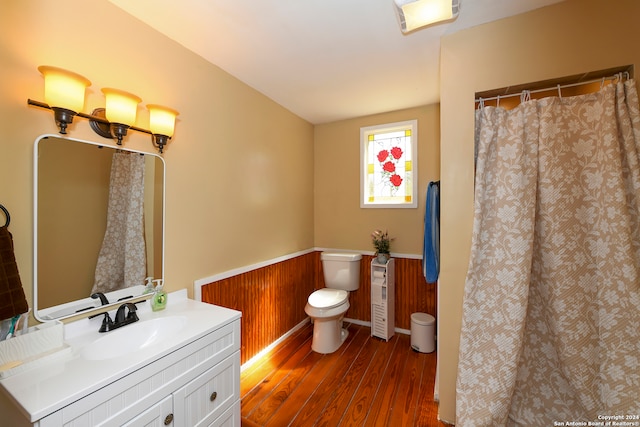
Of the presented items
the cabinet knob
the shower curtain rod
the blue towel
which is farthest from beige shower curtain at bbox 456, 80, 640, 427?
the cabinet knob

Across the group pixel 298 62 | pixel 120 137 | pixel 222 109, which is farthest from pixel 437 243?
pixel 120 137

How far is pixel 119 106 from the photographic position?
4.07 ft

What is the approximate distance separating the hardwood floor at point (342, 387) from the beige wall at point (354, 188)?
3.54ft

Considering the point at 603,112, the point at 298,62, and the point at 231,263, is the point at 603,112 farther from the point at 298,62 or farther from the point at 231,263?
the point at 231,263

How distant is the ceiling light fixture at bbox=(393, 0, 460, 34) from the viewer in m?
1.21

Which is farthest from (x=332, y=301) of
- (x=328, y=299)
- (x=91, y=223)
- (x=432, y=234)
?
(x=91, y=223)

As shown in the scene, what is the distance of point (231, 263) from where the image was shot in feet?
6.58

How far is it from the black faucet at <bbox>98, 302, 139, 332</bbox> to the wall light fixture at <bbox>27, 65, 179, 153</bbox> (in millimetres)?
874

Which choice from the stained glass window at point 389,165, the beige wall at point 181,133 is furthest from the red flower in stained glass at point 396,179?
the beige wall at point 181,133

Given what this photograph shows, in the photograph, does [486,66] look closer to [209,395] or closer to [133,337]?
[209,395]

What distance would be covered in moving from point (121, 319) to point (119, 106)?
3.57ft

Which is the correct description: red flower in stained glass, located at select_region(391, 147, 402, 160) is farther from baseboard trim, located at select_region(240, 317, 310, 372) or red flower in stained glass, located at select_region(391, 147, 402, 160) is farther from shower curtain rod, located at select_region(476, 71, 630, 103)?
baseboard trim, located at select_region(240, 317, 310, 372)

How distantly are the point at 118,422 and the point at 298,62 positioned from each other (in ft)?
7.21

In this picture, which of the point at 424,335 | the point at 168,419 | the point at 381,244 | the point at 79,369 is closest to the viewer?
the point at 79,369
